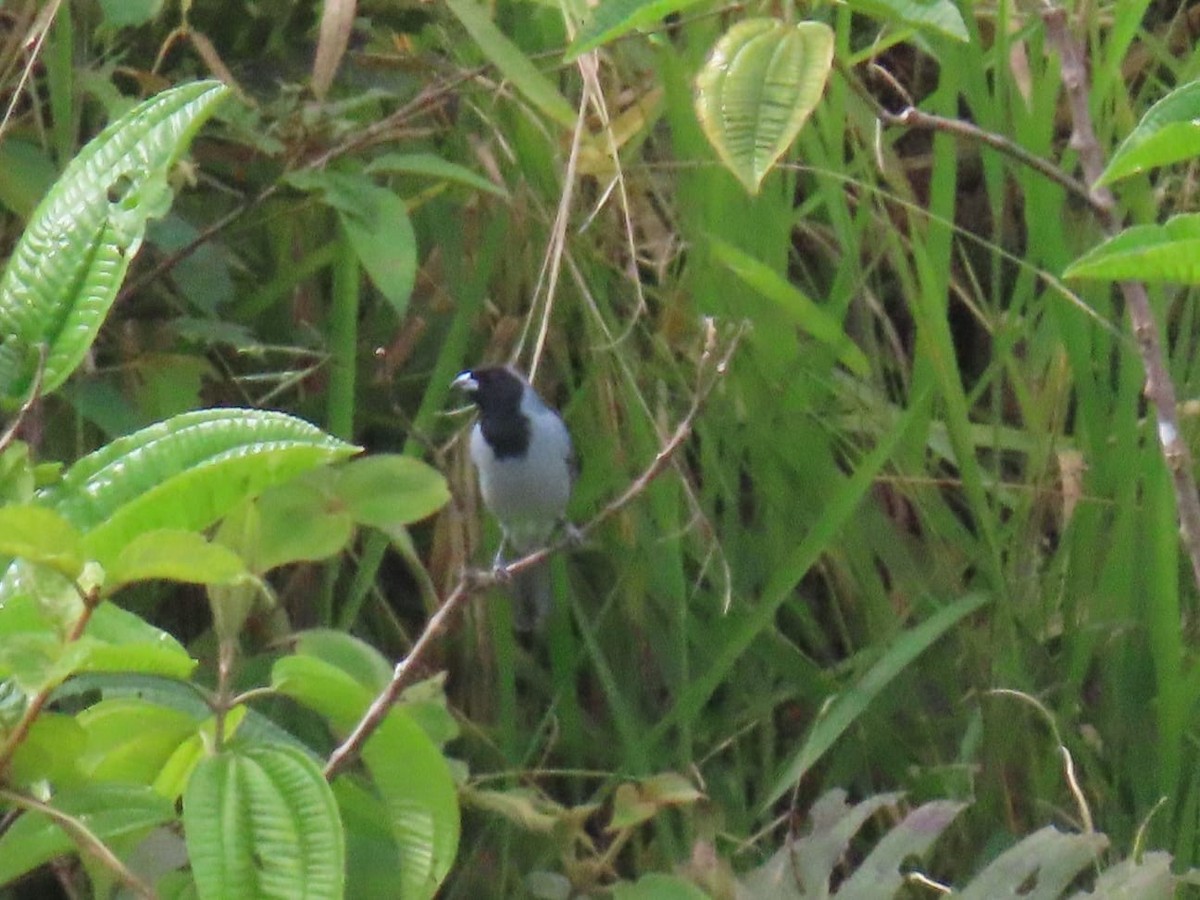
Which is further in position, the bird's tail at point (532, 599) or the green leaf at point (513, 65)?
the bird's tail at point (532, 599)

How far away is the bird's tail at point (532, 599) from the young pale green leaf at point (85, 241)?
1.22 metres

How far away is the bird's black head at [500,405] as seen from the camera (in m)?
2.62

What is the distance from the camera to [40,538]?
1035 mm

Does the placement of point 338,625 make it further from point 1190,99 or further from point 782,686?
point 1190,99

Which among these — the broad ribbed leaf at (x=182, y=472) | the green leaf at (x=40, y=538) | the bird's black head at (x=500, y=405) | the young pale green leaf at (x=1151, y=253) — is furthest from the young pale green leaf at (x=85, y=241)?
the bird's black head at (x=500, y=405)

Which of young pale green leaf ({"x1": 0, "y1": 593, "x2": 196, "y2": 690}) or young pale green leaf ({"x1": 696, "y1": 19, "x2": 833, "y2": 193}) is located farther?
young pale green leaf ({"x1": 696, "y1": 19, "x2": 833, "y2": 193})

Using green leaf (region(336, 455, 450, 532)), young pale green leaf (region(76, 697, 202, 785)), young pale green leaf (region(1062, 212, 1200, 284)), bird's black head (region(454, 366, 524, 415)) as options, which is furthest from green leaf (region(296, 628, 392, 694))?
bird's black head (region(454, 366, 524, 415))

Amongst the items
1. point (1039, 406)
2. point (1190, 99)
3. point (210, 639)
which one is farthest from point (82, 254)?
point (1039, 406)

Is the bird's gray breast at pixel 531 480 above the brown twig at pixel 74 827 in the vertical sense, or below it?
below

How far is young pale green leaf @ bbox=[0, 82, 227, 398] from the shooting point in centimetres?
127

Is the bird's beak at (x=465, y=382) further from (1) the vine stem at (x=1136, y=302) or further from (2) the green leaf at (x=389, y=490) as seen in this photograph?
(1) the vine stem at (x=1136, y=302)

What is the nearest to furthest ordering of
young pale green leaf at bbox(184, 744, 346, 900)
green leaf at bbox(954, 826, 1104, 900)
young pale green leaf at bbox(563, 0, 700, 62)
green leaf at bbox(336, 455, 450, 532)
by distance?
young pale green leaf at bbox(184, 744, 346, 900)
young pale green leaf at bbox(563, 0, 700, 62)
green leaf at bbox(336, 455, 450, 532)
green leaf at bbox(954, 826, 1104, 900)

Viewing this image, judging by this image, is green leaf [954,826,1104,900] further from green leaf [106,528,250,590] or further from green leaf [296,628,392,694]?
green leaf [106,528,250,590]

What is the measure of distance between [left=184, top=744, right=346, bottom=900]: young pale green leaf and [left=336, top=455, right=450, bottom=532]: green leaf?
34 centimetres
